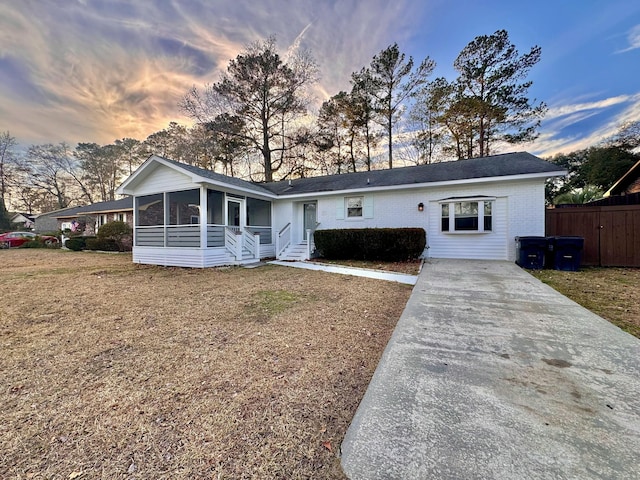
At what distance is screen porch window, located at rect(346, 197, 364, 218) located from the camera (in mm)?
11596

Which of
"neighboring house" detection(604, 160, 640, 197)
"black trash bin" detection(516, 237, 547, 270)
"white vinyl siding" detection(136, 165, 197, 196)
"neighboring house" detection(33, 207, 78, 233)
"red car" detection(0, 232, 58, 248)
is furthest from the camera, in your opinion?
"neighboring house" detection(33, 207, 78, 233)

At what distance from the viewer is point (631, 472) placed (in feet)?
4.18

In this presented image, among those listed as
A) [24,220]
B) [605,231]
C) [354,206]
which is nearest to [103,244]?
[354,206]

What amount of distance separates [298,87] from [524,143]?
1568cm

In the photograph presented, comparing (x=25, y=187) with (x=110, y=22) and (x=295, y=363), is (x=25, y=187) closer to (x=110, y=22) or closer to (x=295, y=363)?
(x=110, y=22)

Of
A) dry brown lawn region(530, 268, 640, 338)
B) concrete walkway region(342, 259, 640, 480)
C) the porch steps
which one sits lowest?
concrete walkway region(342, 259, 640, 480)

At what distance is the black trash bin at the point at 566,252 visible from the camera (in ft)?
24.4

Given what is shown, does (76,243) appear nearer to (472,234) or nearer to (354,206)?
(354,206)

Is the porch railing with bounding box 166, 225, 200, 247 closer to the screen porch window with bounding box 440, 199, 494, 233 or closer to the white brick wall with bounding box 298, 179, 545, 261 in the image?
the white brick wall with bounding box 298, 179, 545, 261

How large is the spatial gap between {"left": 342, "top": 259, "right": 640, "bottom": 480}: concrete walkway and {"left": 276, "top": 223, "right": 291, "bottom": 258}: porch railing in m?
8.82

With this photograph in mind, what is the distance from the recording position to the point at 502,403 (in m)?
1.86

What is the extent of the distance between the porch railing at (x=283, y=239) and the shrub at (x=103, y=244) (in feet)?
37.6

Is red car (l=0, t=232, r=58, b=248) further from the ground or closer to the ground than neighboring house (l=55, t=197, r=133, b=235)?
closer to the ground

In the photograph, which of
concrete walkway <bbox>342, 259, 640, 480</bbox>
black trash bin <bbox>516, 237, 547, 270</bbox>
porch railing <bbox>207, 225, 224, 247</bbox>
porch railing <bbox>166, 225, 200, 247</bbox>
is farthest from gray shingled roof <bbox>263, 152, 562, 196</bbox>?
concrete walkway <bbox>342, 259, 640, 480</bbox>
